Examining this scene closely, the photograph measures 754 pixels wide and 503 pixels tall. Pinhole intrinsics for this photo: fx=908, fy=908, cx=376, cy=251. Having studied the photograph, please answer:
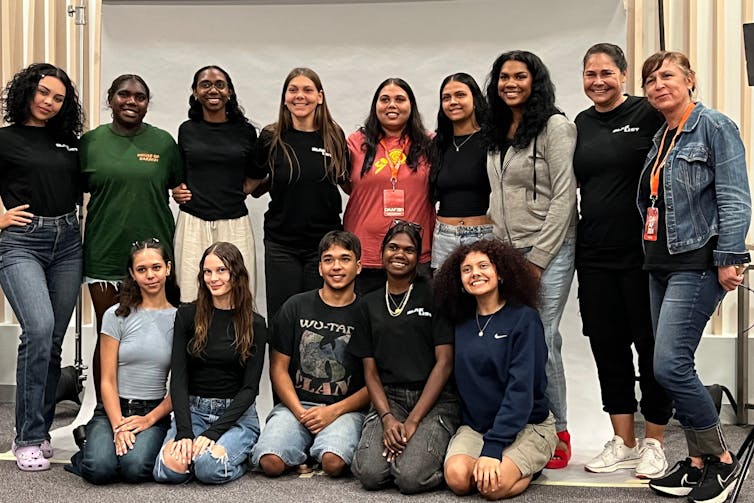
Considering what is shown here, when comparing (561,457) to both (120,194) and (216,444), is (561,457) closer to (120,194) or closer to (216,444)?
(216,444)

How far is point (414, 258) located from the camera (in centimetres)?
345

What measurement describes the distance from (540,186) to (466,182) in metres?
0.29

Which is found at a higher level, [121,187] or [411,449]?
[121,187]

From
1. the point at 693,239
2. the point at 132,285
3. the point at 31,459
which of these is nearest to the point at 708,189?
the point at 693,239

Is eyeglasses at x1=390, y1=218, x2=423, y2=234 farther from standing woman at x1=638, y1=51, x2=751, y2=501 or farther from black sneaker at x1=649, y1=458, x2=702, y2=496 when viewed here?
black sneaker at x1=649, y1=458, x2=702, y2=496

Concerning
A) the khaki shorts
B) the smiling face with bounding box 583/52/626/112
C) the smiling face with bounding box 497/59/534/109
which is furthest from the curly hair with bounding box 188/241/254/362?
the smiling face with bounding box 583/52/626/112

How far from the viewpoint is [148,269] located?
3.46 m

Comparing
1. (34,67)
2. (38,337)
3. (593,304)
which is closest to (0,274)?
(38,337)

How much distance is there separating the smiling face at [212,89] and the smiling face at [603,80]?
145 centimetres

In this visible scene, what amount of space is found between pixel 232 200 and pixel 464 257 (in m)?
1.07

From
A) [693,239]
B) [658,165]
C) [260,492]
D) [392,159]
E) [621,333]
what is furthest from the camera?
[392,159]

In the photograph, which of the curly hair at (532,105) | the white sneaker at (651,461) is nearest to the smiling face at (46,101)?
the curly hair at (532,105)

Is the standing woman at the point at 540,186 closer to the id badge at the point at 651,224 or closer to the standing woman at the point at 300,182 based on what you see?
the id badge at the point at 651,224

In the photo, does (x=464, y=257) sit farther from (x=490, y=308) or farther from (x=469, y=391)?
(x=469, y=391)
